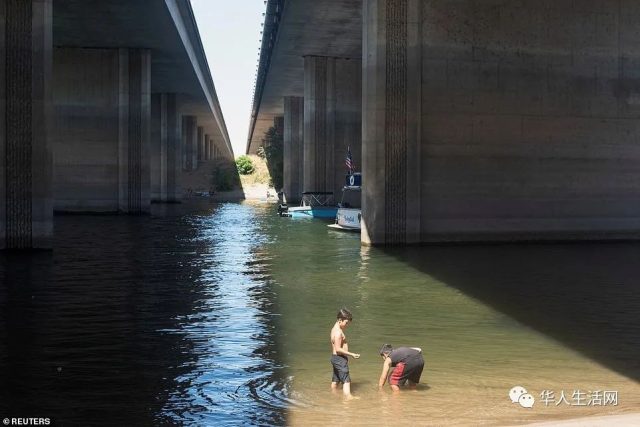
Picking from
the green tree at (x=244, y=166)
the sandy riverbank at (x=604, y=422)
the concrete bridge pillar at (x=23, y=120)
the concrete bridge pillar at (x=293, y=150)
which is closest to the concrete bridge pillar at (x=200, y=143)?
the green tree at (x=244, y=166)

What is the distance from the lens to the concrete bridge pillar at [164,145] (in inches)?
3145

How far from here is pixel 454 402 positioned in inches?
360

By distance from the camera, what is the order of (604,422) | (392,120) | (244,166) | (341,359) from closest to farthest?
(604,422)
(341,359)
(392,120)
(244,166)

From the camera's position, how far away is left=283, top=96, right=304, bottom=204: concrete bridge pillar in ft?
248

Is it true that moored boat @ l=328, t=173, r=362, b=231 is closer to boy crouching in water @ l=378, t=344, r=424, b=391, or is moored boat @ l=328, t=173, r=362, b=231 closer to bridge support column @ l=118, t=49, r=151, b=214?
bridge support column @ l=118, t=49, r=151, b=214

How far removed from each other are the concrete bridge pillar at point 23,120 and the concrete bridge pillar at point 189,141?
85.8m

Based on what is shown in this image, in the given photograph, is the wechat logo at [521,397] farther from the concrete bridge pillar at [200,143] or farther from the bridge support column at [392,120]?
the concrete bridge pillar at [200,143]

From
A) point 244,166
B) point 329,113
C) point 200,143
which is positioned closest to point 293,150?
point 329,113

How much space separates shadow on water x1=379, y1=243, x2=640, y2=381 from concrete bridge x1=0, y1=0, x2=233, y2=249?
11.2m

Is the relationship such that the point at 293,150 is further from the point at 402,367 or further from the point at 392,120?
the point at 402,367

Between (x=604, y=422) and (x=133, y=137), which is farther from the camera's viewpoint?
(x=133, y=137)

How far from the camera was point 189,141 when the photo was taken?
112 m

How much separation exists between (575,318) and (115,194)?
3998 centimetres

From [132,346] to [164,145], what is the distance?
70014 mm
